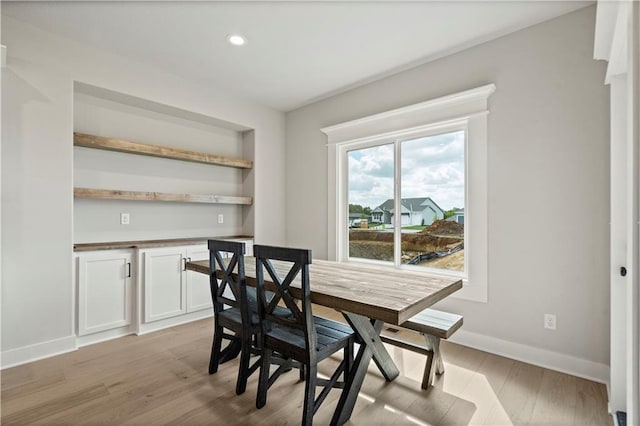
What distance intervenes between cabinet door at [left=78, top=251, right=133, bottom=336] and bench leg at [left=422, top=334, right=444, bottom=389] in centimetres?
274

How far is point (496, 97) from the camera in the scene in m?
2.66

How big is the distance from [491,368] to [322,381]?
4.65ft

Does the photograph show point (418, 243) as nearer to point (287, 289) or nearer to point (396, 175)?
point (396, 175)

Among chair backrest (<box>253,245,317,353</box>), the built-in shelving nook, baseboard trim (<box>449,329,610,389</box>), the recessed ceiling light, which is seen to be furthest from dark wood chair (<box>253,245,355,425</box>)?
the built-in shelving nook

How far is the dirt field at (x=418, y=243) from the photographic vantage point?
9.84ft

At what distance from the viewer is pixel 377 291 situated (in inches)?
67.5

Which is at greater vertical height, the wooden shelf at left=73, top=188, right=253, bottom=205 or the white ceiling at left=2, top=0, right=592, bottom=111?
the white ceiling at left=2, top=0, right=592, bottom=111

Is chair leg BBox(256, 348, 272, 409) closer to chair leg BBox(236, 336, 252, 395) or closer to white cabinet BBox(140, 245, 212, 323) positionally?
chair leg BBox(236, 336, 252, 395)

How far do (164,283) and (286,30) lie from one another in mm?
2654

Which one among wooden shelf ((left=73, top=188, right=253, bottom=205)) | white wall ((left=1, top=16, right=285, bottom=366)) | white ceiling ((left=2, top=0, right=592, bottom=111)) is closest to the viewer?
white ceiling ((left=2, top=0, right=592, bottom=111))

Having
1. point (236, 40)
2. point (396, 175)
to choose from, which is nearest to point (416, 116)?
point (396, 175)

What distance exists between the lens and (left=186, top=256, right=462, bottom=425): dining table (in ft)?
4.88

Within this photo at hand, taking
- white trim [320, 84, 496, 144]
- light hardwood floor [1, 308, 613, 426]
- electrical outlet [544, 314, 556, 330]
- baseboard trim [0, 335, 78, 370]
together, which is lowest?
light hardwood floor [1, 308, 613, 426]

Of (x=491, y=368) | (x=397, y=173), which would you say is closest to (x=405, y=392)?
(x=491, y=368)
